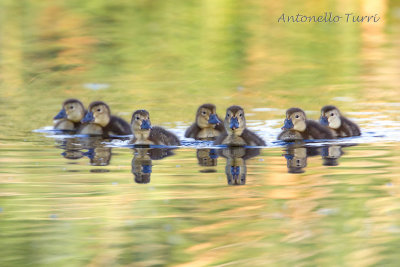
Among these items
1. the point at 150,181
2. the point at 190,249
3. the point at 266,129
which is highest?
the point at 266,129

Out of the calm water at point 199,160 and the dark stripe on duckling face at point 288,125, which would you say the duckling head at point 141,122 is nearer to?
the calm water at point 199,160

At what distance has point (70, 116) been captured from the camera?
10789 mm

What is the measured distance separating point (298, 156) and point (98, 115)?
9.17 ft

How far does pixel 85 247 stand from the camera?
548 centimetres

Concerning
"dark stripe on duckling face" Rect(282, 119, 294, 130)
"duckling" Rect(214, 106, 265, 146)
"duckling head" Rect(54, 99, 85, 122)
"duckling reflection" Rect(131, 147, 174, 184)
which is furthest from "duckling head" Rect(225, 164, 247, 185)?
"duckling head" Rect(54, 99, 85, 122)

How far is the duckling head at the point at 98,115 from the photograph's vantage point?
1020 cm

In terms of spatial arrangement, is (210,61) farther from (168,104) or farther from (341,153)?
(341,153)

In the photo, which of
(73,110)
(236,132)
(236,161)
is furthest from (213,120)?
(73,110)

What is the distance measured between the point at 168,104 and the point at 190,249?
624cm

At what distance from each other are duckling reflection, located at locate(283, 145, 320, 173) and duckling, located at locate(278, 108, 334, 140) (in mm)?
343

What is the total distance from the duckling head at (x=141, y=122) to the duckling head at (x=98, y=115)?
1.06 m

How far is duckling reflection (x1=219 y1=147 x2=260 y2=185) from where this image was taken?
24.2 ft

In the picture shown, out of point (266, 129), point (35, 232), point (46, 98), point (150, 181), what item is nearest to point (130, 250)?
point (35, 232)

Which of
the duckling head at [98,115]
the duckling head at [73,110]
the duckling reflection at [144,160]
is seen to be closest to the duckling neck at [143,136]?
the duckling reflection at [144,160]
